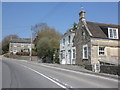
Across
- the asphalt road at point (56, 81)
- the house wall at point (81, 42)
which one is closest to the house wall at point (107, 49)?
the house wall at point (81, 42)

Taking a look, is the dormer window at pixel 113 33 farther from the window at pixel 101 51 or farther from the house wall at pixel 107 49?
the window at pixel 101 51

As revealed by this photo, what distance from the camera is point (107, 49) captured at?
27.6 metres

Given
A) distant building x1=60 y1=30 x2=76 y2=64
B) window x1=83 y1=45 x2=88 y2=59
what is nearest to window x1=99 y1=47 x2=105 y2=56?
window x1=83 y1=45 x2=88 y2=59

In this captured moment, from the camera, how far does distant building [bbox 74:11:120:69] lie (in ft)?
87.3

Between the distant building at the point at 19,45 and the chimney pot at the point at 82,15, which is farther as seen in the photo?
the distant building at the point at 19,45

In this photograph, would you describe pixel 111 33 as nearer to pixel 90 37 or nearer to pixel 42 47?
pixel 90 37

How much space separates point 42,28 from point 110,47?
5256cm

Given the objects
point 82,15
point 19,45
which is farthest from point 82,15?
point 19,45

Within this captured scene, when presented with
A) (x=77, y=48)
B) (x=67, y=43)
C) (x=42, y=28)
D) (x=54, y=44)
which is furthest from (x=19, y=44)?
(x=77, y=48)

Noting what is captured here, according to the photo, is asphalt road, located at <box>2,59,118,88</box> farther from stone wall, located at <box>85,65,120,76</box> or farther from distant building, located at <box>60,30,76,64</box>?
distant building, located at <box>60,30,76,64</box>

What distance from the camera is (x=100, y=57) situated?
26969 millimetres

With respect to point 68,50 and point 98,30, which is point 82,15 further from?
point 68,50

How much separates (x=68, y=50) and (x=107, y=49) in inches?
396

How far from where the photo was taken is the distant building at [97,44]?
26.6 metres
